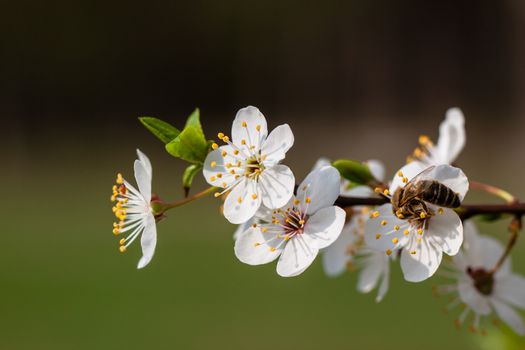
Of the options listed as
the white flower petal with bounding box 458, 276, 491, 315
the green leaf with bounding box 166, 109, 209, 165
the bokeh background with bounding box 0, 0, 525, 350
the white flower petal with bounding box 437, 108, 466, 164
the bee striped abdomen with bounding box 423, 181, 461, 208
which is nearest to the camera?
the bee striped abdomen with bounding box 423, 181, 461, 208

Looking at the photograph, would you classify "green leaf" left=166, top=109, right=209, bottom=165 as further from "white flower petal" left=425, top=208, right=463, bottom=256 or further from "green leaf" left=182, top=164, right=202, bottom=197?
"white flower petal" left=425, top=208, right=463, bottom=256

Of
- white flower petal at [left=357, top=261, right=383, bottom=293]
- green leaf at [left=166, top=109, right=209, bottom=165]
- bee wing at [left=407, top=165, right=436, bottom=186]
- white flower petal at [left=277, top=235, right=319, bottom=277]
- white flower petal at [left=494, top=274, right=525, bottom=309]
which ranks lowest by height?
white flower petal at [left=494, top=274, right=525, bottom=309]

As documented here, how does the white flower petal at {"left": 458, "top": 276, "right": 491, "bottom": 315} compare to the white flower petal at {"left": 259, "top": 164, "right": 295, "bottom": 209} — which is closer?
the white flower petal at {"left": 259, "top": 164, "right": 295, "bottom": 209}

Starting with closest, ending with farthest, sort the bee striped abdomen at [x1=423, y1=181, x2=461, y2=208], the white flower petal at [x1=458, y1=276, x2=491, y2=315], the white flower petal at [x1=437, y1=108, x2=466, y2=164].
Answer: the bee striped abdomen at [x1=423, y1=181, x2=461, y2=208] → the white flower petal at [x1=458, y1=276, x2=491, y2=315] → the white flower petal at [x1=437, y1=108, x2=466, y2=164]

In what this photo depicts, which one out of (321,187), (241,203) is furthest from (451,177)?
(241,203)

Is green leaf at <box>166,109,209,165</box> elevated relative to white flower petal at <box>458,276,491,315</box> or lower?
elevated

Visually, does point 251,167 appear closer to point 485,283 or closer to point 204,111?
point 485,283

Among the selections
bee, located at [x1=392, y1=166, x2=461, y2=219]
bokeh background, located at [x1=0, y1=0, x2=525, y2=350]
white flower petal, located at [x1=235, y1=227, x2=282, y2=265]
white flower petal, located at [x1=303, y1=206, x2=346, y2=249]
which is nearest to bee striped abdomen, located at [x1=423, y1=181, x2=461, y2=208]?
bee, located at [x1=392, y1=166, x2=461, y2=219]

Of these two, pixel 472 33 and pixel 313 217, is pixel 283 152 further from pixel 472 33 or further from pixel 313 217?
pixel 472 33
